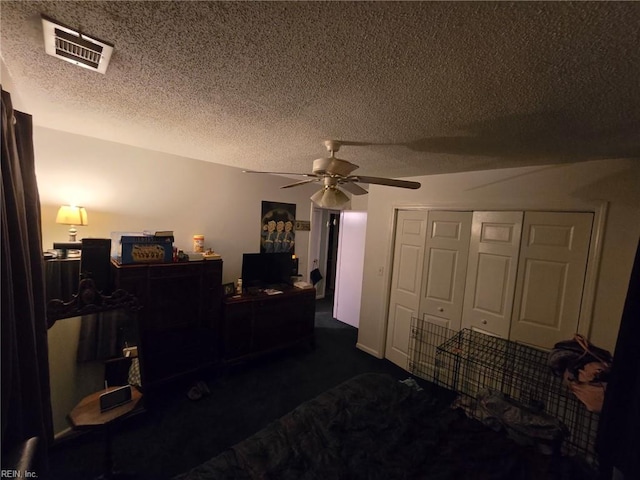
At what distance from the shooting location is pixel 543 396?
7.12 feet

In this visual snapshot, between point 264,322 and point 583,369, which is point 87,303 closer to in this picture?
point 264,322

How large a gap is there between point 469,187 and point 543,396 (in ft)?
6.48

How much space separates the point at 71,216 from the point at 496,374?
401 centimetres

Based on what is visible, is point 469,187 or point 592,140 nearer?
point 592,140

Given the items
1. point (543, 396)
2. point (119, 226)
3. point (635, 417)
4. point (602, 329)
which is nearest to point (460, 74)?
point (635, 417)

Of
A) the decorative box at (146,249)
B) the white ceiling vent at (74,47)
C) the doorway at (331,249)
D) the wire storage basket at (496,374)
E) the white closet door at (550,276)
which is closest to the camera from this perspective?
the white ceiling vent at (74,47)

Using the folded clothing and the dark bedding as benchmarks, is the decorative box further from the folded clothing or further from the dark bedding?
the folded clothing

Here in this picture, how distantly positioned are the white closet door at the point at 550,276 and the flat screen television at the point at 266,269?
2.56 meters

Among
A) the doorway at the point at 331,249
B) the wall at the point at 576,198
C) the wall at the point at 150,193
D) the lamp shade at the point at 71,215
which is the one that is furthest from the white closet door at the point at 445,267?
the lamp shade at the point at 71,215

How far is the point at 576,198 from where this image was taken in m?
2.09

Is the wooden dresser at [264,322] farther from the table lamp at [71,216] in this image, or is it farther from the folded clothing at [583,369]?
the folded clothing at [583,369]

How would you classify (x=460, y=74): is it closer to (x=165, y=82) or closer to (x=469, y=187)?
(x=165, y=82)

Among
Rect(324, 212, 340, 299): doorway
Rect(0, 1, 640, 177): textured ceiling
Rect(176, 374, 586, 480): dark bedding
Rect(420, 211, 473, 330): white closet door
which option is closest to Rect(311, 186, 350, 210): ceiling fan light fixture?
Rect(0, 1, 640, 177): textured ceiling

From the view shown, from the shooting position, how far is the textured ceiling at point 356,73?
2.55ft
